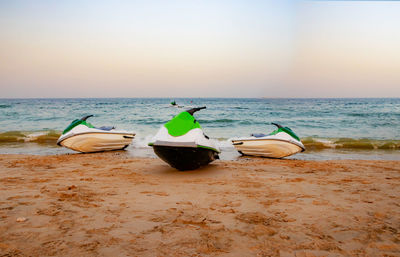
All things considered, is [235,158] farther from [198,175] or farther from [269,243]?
[269,243]

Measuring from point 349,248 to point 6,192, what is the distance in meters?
4.09

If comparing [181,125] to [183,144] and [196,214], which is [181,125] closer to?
[183,144]

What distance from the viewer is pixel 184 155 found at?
15.6ft

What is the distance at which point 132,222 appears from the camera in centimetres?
265

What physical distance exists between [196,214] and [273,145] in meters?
5.05

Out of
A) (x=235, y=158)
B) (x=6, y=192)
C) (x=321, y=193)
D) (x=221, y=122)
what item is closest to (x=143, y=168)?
(x=6, y=192)

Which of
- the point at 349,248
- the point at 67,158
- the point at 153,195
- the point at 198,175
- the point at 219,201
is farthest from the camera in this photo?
the point at 67,158

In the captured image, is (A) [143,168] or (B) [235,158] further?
(B) [235,158]

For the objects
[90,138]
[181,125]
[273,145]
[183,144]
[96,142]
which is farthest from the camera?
[96,142]

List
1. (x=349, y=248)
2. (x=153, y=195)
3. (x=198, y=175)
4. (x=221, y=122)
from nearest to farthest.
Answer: (x=349, y=248), (x=153, y=195), (x=198, y=175), (x=221, y=122)

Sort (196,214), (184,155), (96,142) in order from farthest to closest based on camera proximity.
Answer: (96,142)
(184,155)
(196,214)

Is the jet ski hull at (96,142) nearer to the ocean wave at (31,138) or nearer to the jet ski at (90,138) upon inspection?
the jet ski at (90,138)

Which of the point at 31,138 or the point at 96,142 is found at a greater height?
the point at 96,142

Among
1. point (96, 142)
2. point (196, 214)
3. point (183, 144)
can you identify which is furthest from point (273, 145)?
point (96, 142)
